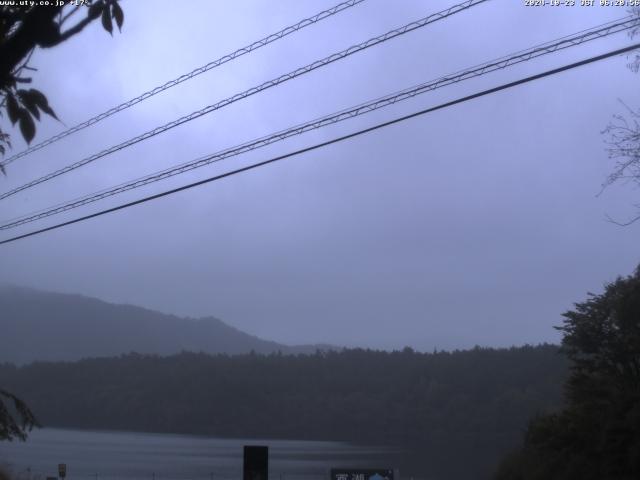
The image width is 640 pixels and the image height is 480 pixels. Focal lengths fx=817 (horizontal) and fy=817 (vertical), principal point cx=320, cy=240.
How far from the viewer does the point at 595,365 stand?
29.9 metres

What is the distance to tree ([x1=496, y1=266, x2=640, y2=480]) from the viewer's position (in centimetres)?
2542

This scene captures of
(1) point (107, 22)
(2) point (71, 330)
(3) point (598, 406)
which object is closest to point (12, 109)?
(1) point (107, 22)

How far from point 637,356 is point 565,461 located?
15.0 feet

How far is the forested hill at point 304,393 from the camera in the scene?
80562 millimetres

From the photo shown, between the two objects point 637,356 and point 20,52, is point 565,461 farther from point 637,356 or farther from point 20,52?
point 20,52

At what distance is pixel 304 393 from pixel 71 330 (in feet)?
255

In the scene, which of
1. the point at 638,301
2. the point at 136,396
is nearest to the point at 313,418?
the point at 136,396

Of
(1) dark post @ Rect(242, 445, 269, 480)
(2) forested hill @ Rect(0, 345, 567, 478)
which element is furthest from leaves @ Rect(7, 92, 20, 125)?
(2) forested hill @ Rect(0, 345, 567, 478)

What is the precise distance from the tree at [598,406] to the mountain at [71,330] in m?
105

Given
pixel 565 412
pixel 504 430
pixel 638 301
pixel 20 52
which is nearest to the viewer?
pixel 20 52

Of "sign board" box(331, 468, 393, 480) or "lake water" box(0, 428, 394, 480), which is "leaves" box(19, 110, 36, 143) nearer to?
"sign board" box(331, 468, 393, 480)

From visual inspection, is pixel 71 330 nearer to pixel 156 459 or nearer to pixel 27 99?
A: pixel 156 459

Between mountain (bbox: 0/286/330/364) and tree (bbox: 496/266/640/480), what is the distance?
344 feet

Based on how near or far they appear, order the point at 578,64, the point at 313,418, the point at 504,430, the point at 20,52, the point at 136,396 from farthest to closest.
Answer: the point at 136,396
the point at 313,418
the point at 504,430
the point at 578,64
the point at 20,52
